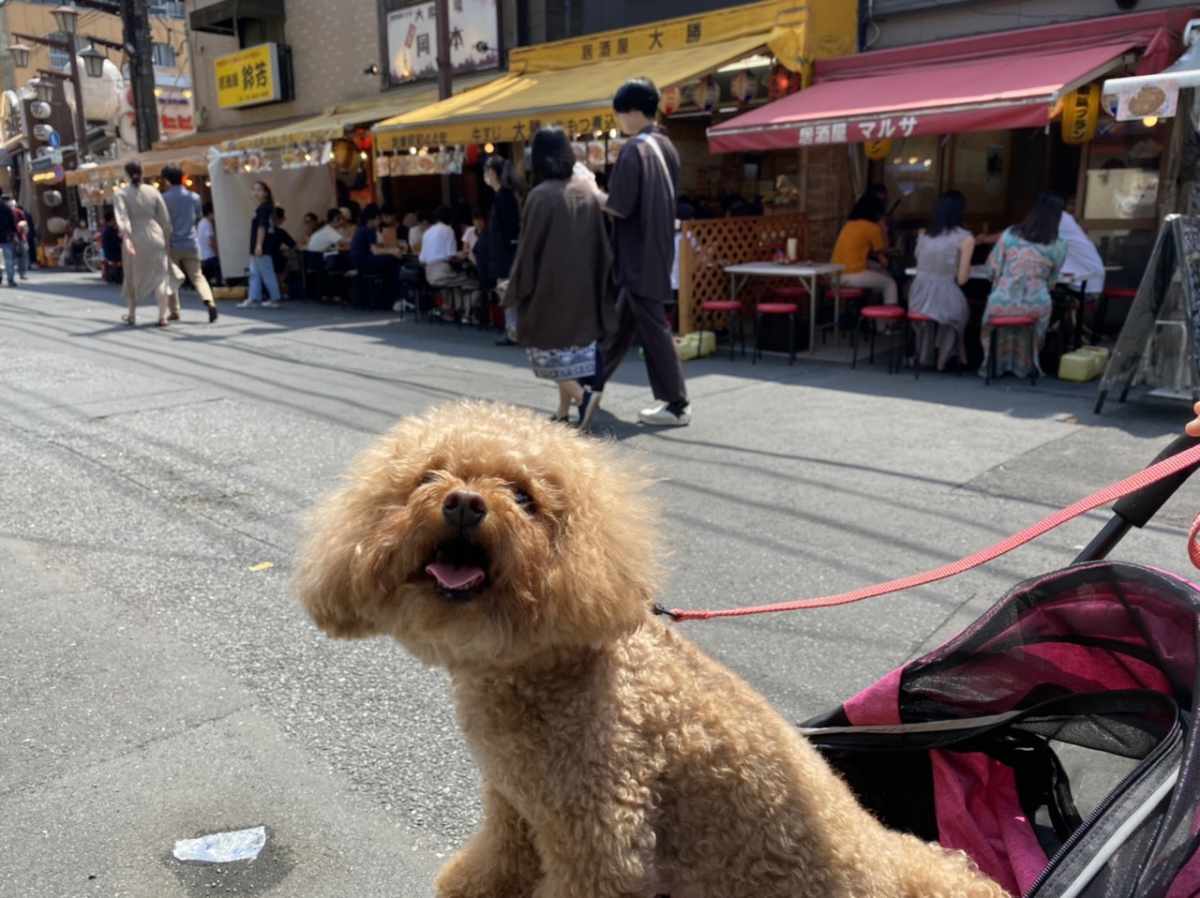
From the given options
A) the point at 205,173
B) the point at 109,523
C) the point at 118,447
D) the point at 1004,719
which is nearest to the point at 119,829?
the point at 1004,719

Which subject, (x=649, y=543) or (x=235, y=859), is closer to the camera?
(x=649, y=543)

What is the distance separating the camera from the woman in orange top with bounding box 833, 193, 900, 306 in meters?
9.39

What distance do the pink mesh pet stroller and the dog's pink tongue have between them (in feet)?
3.15

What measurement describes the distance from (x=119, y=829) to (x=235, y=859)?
357mm

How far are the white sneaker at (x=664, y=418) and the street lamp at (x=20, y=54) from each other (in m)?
44.4

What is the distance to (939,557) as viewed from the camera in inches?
Answer: 160

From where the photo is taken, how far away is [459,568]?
1.38 m

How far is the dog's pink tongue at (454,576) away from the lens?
1.35m

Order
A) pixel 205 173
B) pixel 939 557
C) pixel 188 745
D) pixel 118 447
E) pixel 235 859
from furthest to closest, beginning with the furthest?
pixel 205 173
pixel 118 447
pixel 939 557
pixel 188 745
pixel 235 859

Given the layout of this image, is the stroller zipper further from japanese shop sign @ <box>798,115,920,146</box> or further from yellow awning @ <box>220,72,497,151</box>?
yellow awning @ <box>220,72,497,151</box>

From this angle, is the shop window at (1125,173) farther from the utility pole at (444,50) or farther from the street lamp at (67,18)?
the street lamp at (67,18)

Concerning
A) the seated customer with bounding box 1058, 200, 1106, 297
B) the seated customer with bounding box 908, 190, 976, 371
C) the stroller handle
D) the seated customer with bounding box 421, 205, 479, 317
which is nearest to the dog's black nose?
the stroller handle

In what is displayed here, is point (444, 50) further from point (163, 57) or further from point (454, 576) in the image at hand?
point (163, 57)

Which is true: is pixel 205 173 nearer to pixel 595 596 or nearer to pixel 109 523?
pixel 109 523
